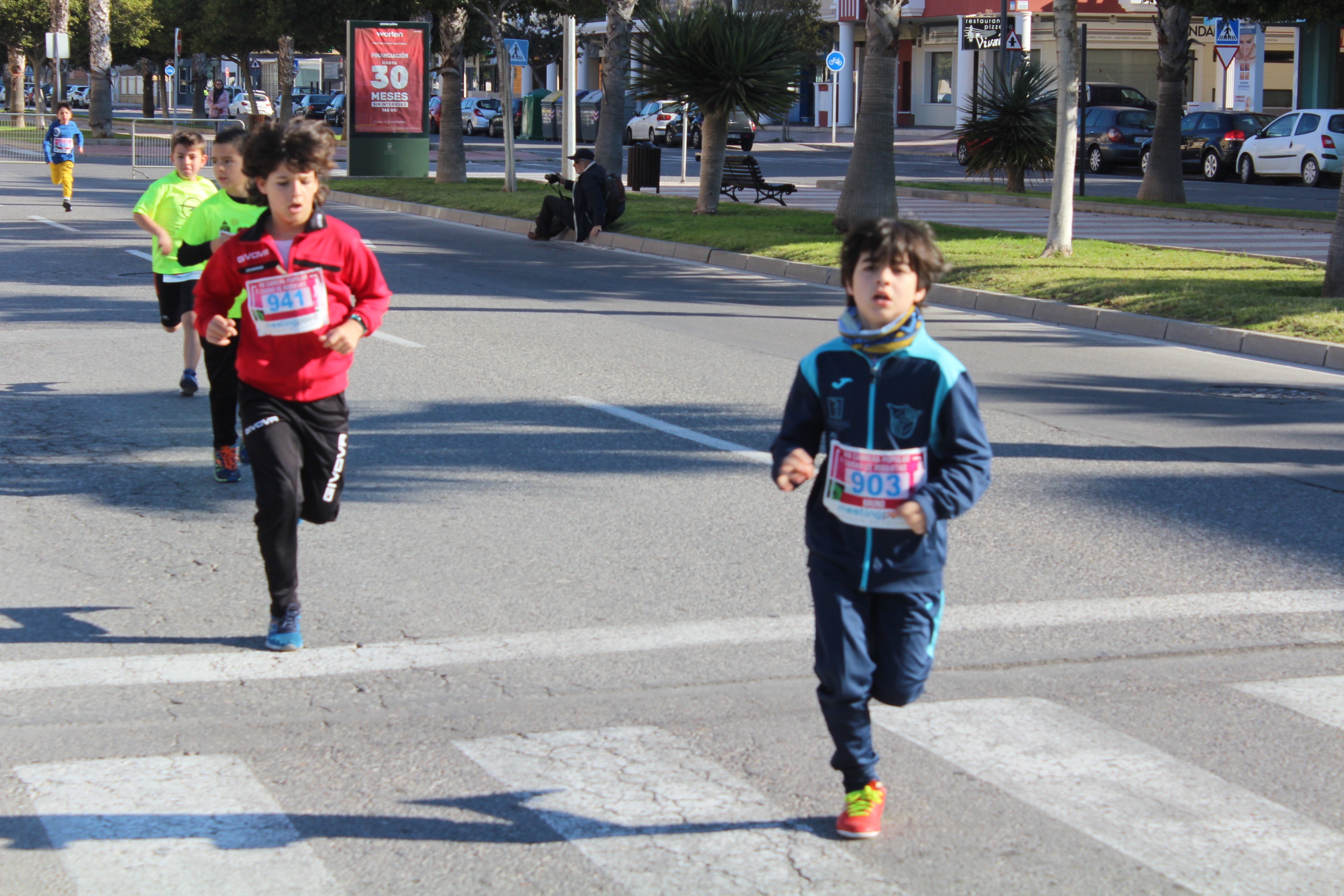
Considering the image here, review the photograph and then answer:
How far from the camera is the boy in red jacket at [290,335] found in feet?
16.3

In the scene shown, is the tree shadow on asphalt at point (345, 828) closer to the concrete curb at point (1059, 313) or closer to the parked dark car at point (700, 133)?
the concrete curb at point (1059, 313)

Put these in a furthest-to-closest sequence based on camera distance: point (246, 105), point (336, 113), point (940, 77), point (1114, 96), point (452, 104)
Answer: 1. point (246, 105)
2. point (940, 77)
3. point (336, 113)
4. point (1114, 96)
5. point (452, 104)

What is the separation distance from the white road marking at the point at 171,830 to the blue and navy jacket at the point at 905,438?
56.4 inches

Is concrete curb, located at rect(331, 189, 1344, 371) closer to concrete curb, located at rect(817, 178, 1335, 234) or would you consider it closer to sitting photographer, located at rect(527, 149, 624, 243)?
sitting photographer, located at rect(527, 149, 624, 243)

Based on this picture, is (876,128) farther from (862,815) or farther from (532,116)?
(532,116)

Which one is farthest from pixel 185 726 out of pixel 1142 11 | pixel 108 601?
pixel 1142 11

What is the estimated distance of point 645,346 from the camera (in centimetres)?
1196

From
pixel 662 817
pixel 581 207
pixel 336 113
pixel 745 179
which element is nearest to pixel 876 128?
pixel 581 207

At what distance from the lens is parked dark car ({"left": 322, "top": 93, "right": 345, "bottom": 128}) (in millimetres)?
59562

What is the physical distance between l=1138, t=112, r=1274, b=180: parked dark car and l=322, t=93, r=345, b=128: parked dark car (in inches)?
1318

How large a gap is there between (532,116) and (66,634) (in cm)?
5246

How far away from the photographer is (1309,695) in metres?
4.83

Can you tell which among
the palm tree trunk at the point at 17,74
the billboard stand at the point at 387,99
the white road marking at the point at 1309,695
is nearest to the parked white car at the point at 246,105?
the palm tree trunk at the point at 17,74

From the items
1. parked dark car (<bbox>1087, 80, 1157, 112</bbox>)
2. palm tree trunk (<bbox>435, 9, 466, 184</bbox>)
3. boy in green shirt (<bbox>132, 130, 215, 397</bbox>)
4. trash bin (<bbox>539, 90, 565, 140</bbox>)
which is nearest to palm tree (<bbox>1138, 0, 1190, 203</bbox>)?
palm tree trunk (<bbox>435, 9, 466, 184</bbox>)
